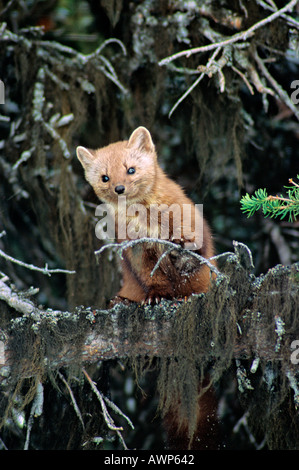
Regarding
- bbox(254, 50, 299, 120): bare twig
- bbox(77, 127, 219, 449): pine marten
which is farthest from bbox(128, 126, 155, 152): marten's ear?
bbox(254, 50, 299, 120): bare twig

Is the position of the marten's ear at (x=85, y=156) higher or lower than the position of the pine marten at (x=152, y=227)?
higher

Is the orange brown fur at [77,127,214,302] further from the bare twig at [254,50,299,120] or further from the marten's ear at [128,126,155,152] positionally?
the bare twig at [254,50,299,120]

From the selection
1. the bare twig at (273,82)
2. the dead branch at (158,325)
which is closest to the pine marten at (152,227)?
the dead branch at (158,325)

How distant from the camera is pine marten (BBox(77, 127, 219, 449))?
11.9 feet

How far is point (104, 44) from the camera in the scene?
4.70 m

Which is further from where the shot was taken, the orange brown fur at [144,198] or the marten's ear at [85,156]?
the marten's ear at [85,156]

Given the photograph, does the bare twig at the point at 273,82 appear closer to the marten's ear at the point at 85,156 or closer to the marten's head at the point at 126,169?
the marten's head at the point at 126,169

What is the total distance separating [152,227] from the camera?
12.3 ft

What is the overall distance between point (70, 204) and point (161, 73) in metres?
1.19

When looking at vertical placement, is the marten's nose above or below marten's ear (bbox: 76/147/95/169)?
below

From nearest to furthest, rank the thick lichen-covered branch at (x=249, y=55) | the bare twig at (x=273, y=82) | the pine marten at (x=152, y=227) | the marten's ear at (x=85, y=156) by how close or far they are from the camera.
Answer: the pine marten at (x=152, y=227) < the marten's ear at (x=85, y=156) < the thick lichen-covered branch at (x=249, y=55) < the bare twig at (x=273, y=82)

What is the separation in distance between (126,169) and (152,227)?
42 centimetres

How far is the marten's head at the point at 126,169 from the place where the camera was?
385 cm

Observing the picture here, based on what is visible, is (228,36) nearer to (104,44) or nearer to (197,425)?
(104,44)
